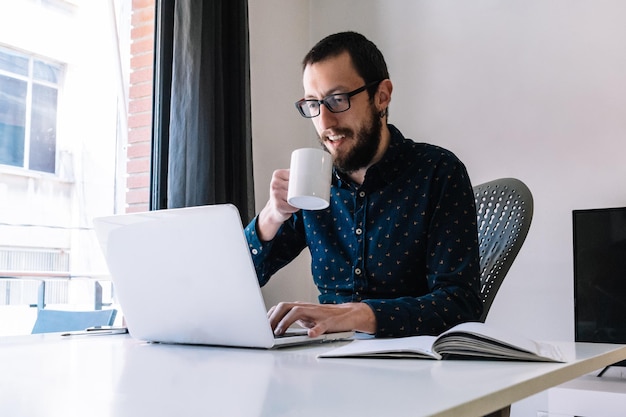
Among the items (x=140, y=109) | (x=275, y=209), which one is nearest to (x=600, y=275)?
(x=275, y=209)

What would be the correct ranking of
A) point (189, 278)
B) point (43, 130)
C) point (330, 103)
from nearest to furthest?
point (189, 278) → point (330, 103) → point (43, 130)

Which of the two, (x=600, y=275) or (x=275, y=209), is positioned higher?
(x=275, y=209)

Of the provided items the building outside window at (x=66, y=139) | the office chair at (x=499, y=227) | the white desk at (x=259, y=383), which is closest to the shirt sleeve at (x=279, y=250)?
the office chair at (x=499, y=227)

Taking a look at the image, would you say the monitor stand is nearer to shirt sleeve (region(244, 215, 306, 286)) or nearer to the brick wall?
shirt sleeve (region(244, 215, 306, 286))

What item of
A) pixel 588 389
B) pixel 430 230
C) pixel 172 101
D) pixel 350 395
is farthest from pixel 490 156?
pixel 350 395

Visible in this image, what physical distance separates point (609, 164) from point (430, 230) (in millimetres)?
1470

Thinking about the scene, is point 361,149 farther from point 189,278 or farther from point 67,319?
point 67,319

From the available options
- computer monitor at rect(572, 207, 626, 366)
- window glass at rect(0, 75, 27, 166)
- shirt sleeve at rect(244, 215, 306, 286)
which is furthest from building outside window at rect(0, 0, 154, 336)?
computer monitor at rect(572, 207, 626, 366)

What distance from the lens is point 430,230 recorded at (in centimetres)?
144

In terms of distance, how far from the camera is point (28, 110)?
97.7 inches

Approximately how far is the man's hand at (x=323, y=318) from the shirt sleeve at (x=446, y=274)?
0.09 feet

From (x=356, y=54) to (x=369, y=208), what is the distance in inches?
14.7

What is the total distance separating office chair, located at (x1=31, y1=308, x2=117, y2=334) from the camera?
258 cm

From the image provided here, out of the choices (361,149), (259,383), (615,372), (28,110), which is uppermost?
(28,110)
